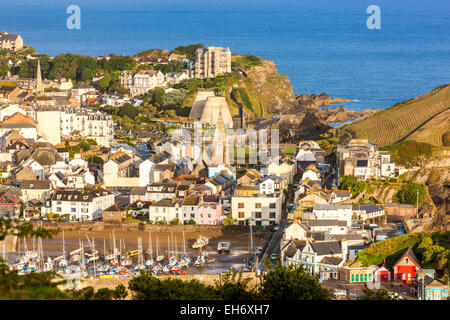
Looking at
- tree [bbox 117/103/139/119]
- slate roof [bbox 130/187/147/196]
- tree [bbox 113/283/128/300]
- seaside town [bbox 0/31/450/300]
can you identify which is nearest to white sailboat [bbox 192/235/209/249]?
seaside town [bbox 0/31/450/300]

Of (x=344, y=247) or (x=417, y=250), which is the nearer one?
(x=417, y=250)

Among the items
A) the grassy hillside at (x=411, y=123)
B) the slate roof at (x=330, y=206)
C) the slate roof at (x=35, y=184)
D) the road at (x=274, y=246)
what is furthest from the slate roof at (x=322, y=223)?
the grassy hillside at (x=411, y=123)

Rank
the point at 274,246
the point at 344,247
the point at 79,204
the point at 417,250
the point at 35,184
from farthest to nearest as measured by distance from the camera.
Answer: the point at 35,184, the point at 79,204, the point at 274,246, the point at 344,247, the point at 417,250

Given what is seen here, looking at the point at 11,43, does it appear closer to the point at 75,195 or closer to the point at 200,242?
the point at 75,195

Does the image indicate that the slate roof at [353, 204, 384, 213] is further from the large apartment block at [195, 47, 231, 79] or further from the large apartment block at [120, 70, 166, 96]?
the large apartment block at [195, 47, 231, 79]

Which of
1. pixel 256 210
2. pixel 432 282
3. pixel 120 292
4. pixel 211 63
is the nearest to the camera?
pixel 120 292

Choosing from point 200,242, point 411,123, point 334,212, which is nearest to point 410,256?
point 334,212
